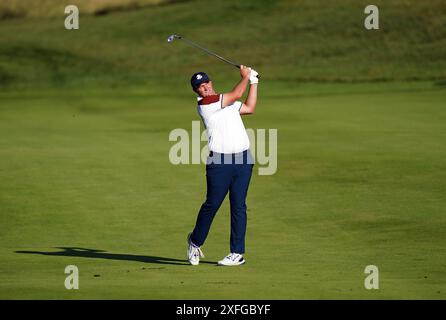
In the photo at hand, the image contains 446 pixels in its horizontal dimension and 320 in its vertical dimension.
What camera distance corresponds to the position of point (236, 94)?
43.5 ft

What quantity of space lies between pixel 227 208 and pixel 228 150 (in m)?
5.29

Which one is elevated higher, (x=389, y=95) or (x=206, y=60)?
(x=206, y=60)

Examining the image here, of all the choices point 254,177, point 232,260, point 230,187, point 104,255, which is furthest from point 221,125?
point 254,177

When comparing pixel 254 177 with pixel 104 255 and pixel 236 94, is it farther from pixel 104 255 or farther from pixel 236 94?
pixel 236 94

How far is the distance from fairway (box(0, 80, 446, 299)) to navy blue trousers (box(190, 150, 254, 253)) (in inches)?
14.6

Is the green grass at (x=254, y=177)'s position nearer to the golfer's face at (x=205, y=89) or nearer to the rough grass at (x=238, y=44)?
the rough grass at (x=238, y=44)

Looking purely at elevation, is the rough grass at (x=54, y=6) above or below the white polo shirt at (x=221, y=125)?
above

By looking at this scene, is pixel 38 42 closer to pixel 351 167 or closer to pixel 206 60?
pixel 206 60

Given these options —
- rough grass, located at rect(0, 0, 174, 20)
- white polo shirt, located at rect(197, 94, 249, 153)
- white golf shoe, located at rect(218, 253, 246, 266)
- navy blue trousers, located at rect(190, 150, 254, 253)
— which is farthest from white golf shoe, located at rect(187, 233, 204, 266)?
rough grass, located at rect(0, 0, 174, 20)

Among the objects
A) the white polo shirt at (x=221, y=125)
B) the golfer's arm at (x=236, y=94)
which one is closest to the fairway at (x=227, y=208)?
the white polo shirt at (x=221, y=125)

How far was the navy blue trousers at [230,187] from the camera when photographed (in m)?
13.6

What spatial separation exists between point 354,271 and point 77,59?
1487 inches
